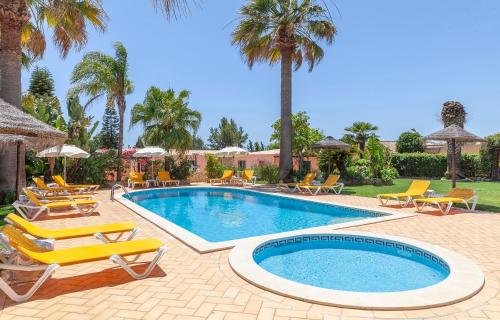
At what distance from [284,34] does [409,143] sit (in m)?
31.7

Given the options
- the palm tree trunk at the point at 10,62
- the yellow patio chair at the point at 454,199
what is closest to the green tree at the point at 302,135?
the yellow patio chair at the point at 454,199

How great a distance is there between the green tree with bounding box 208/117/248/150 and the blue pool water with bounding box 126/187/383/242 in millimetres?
45136

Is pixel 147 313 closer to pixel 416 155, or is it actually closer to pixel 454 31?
pixel 454 31

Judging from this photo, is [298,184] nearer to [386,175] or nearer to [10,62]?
[386,175]

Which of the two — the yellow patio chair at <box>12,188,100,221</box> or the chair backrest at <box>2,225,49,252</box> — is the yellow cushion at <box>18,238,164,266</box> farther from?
the yellow patio chair at <box>12,188,100,221</box>

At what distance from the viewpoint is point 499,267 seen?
15.0 ft

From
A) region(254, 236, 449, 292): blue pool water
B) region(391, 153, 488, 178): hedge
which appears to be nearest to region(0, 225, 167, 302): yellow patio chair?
region(254, 236, 449, 292): blue pool water

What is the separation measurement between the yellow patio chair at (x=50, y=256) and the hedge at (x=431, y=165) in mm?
26897

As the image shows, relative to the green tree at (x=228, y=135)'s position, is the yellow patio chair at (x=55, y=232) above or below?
below

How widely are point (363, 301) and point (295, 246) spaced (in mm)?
2964

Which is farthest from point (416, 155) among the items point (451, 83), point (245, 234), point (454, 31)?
point (245, 234)

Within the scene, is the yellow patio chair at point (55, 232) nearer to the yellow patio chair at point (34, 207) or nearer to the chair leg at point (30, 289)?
the chair leg at point (30, 289)

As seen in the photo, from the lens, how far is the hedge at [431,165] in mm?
24422

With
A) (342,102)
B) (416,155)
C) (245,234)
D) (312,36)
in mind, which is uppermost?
(312,36)
